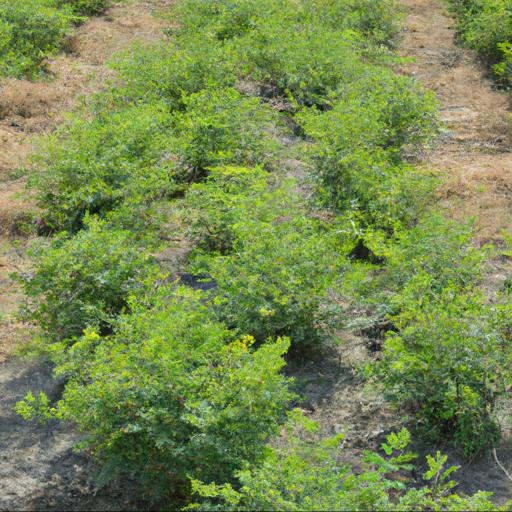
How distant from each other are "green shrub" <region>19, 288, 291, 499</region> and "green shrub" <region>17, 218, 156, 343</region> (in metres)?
0.96

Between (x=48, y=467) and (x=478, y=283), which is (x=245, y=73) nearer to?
(x=478, y=283)

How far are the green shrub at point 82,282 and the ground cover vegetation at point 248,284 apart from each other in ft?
0.06

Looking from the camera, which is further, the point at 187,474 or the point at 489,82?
the point at 489,82

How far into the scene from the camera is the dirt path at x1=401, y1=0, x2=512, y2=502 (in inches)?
201

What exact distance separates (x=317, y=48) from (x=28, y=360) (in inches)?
251

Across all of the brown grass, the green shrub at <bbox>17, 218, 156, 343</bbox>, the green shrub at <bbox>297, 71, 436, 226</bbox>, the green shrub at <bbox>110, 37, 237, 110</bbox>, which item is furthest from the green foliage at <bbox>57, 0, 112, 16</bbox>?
the green shrub at <bbox>17, 218, 156, 343</bbox>

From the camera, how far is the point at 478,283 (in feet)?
21.9

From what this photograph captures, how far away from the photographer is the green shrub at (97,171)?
296 inches

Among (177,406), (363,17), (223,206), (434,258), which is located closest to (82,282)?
(223,206)

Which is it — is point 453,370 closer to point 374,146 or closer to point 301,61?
point 374,146

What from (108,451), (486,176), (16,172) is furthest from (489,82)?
(108,451)

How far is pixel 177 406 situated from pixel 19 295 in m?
Answer: 2.85

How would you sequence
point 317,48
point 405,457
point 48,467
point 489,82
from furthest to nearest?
point 489,82, point 317,48, point 48,467, point 405,457

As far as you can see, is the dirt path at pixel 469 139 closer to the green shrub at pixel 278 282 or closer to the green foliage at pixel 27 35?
the green shrub at pixel 278 282
